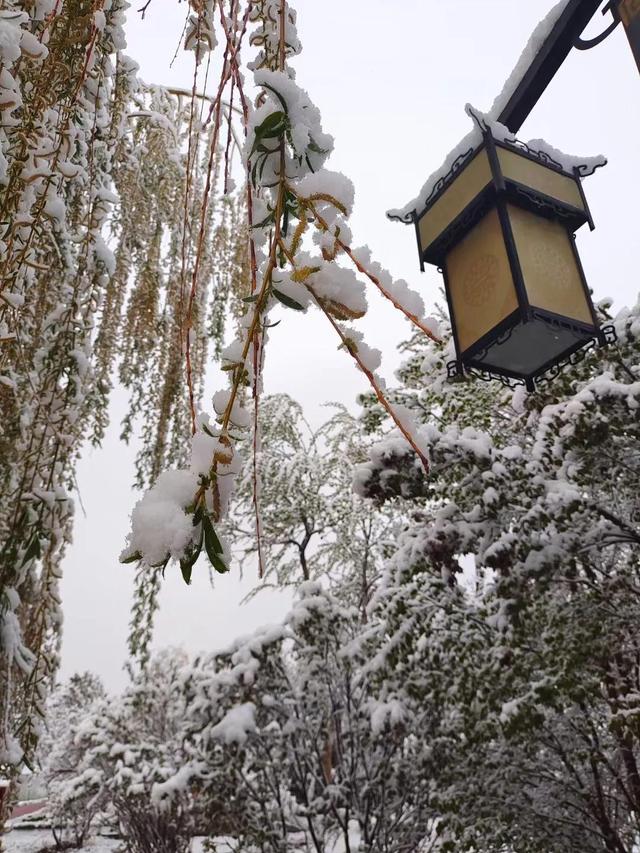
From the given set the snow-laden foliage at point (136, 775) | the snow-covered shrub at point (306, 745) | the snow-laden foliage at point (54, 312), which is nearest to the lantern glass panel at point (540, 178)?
the snow-laden foliage at point (54, 312)

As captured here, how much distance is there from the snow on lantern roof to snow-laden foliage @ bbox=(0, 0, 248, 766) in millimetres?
614

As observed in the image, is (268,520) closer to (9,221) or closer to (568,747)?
(568,747)

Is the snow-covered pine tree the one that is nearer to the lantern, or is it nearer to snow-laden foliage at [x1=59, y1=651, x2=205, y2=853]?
the lantern

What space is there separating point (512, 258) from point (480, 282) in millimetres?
109

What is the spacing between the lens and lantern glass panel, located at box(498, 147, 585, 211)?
131 centimetres

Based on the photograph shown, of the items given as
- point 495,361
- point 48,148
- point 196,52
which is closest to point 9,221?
point 48,148

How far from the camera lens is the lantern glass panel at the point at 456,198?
4.33 ft

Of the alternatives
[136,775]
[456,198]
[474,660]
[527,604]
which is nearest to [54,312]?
[456,198]

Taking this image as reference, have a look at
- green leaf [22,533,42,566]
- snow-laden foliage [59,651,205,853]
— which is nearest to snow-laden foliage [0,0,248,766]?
green leaf [22,533,42,566]

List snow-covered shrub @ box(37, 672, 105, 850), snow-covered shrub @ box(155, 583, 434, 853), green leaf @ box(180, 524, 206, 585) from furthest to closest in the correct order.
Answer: snow-covered shrub @ box(37, 672, 105, 850), snow-covered shrub @ box(155, 583, 434, 853), green leaf @ box(180, 524, 206, 585)

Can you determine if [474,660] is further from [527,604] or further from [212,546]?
[212,546]

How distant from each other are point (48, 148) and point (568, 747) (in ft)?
12.9

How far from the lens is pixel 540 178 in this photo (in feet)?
4.44

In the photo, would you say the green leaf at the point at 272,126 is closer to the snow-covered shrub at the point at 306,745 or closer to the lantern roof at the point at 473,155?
the lantern roof at the point at 473,155
